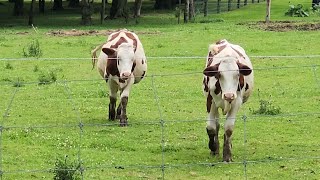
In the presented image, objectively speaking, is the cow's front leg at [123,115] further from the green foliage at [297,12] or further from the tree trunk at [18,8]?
the tree trunk at [18,8]

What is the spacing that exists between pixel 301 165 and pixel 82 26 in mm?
25208

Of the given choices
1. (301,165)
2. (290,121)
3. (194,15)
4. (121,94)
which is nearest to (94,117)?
(121,94)

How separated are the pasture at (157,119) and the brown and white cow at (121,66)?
0.43 metres

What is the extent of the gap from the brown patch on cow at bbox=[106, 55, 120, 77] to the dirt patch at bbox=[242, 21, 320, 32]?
16.7 metres

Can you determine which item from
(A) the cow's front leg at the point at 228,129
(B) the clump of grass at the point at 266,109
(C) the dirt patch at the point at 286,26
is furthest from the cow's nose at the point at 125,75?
(C) the dirt patch at the point at 286,26

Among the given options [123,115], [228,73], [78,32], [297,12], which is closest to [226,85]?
[228,73]

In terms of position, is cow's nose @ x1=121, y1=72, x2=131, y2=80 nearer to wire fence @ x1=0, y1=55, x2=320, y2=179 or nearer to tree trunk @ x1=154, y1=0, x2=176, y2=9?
wire fence @ x1=0, y1=55, x2=320, y2=179

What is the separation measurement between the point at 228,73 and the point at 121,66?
376 cm

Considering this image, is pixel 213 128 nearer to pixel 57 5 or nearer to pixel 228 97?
pixel 228 97

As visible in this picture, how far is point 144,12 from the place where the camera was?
4666 cm

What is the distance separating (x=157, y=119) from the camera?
15.9m

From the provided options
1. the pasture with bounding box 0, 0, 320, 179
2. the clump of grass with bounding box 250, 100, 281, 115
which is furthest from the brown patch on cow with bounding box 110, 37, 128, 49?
the clump of grass with bounding box 250, 100, 281, 115

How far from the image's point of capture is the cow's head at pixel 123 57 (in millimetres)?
14953

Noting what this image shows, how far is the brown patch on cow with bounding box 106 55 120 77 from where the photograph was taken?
15.2 metres
